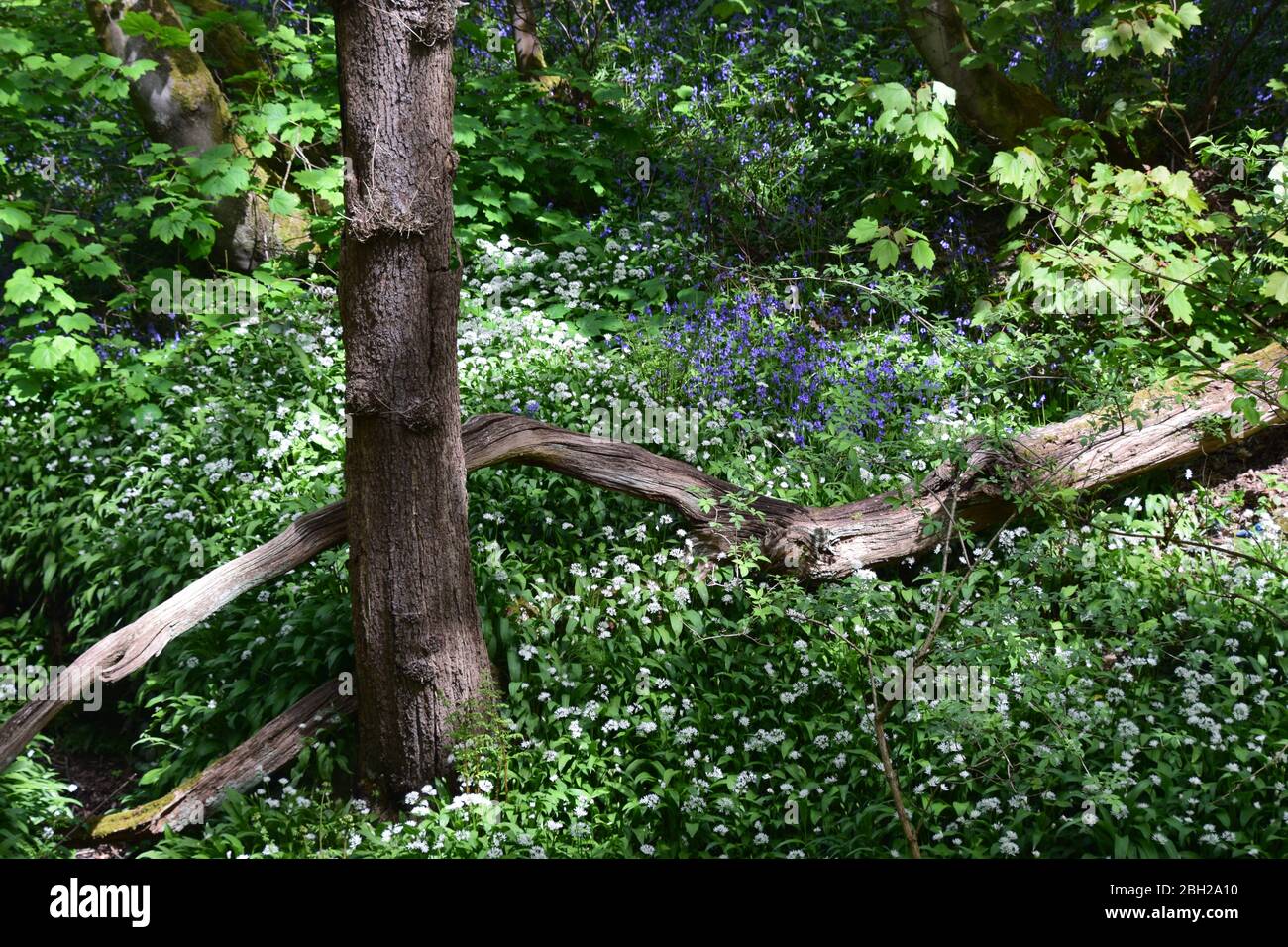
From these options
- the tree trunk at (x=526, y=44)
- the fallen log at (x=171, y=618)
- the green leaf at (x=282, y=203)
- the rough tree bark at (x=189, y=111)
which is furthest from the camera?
the tree trunk at (x=526, y=44)

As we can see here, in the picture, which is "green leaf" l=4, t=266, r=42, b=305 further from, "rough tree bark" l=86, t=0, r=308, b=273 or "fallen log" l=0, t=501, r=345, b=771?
"fallen log" l=0, t=501, r=345, b=771

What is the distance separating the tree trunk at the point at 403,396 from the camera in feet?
12.8

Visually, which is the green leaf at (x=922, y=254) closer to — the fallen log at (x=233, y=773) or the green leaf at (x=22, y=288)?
the fallen log at (x=233, y=773)

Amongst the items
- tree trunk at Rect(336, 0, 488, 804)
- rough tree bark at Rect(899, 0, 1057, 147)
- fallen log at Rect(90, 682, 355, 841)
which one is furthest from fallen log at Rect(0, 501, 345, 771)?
rough tree bark at Rect(899, 0, 1057, 147)

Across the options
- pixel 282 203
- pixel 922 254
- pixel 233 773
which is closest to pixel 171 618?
pixel 233 773

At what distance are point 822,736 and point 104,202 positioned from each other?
21.5 ft

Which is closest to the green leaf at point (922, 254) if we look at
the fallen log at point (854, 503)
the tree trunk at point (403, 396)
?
the fallen log at point (854, 503)

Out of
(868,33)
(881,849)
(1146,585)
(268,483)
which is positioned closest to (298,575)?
(268,483)

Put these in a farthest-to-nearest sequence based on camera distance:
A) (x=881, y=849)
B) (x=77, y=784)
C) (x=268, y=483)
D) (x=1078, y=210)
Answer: (x=1078, y=210), (x=268, y=483), (x=77, y=784), (x=881, y=849)

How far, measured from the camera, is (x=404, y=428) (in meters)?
4.11

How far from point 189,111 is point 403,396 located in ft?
14.4

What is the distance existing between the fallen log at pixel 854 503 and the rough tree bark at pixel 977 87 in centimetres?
255

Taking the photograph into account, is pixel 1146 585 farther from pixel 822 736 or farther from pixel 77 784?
pixel 77 784

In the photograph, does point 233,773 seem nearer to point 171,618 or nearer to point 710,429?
point 171,618
